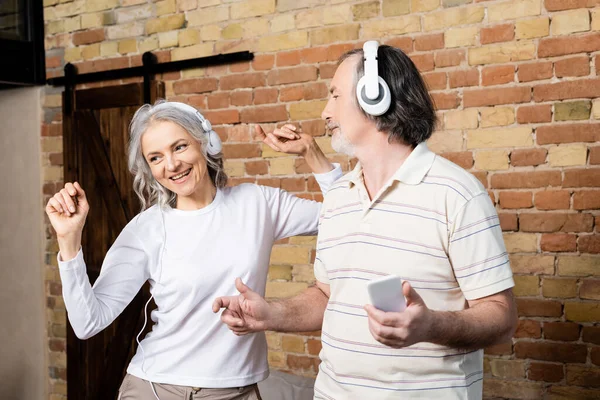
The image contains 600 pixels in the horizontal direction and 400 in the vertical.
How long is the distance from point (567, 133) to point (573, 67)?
0.89 feet

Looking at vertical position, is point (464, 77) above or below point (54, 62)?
below

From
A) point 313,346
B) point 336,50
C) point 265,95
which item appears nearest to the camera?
point 336,50

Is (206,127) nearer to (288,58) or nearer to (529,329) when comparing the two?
(288,58)

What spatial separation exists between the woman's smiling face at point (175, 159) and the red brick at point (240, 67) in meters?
1.55

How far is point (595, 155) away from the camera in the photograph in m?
2.91

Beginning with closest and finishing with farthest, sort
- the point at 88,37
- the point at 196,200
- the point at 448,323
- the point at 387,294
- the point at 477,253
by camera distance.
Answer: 1. the point at 387,294
2. the point at 448,323
3. the point at 477,253
4. the point at 196,200
5. the point at 88,37

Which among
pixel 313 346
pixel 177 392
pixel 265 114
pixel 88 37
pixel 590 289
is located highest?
pixel 88 37

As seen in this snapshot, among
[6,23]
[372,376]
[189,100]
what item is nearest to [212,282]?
[372,376]

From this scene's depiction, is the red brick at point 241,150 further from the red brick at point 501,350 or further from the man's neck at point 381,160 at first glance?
the man's neck at point 381,160

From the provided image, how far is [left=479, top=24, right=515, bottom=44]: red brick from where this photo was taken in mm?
3092

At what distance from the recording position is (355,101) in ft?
6.24

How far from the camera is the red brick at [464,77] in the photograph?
10.4 feet

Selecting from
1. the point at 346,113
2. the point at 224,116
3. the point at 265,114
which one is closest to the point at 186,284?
the point at 346,113

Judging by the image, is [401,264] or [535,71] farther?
[535,71]
